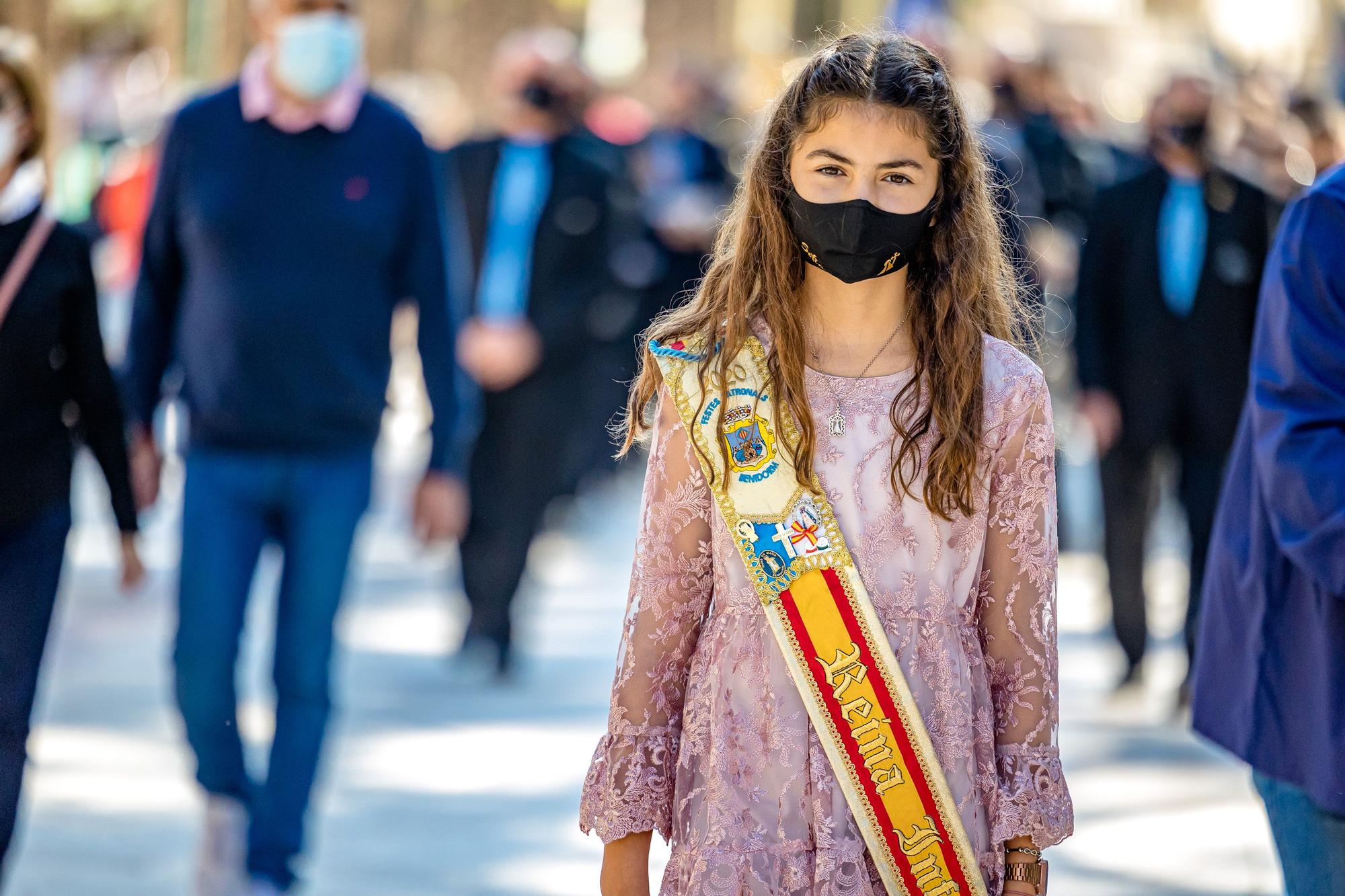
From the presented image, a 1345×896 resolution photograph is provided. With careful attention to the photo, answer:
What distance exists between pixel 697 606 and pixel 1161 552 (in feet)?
30.6

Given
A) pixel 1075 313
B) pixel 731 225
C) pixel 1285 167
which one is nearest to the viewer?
pixel 731 225

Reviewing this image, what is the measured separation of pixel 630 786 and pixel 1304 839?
3.96ft

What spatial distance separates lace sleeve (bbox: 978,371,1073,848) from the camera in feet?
9.67

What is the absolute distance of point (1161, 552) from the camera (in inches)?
468

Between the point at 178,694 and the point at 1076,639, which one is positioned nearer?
the point at 178,694

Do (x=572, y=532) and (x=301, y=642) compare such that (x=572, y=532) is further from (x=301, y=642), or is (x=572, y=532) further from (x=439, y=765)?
(x=301, y=642)

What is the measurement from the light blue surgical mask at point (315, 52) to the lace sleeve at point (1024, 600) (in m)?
2.81

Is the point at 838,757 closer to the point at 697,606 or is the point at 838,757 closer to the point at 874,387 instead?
the point at 697,606

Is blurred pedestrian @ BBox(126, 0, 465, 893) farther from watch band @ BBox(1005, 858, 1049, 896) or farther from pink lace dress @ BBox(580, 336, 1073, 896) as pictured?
watch band @ BBox(1005, 858, 1049, 896)

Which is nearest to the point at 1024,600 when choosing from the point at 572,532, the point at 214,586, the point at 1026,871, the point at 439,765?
the point at 1026,871

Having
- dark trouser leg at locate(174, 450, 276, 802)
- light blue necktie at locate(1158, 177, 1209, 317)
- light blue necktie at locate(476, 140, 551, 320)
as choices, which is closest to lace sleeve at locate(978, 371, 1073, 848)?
dark trouser leg at locate(174, 450, 276, 802)

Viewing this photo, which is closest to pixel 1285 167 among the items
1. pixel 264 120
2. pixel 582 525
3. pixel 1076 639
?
pixel 1076 639

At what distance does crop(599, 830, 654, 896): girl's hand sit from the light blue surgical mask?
2855mm

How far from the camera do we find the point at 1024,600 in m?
2.96
